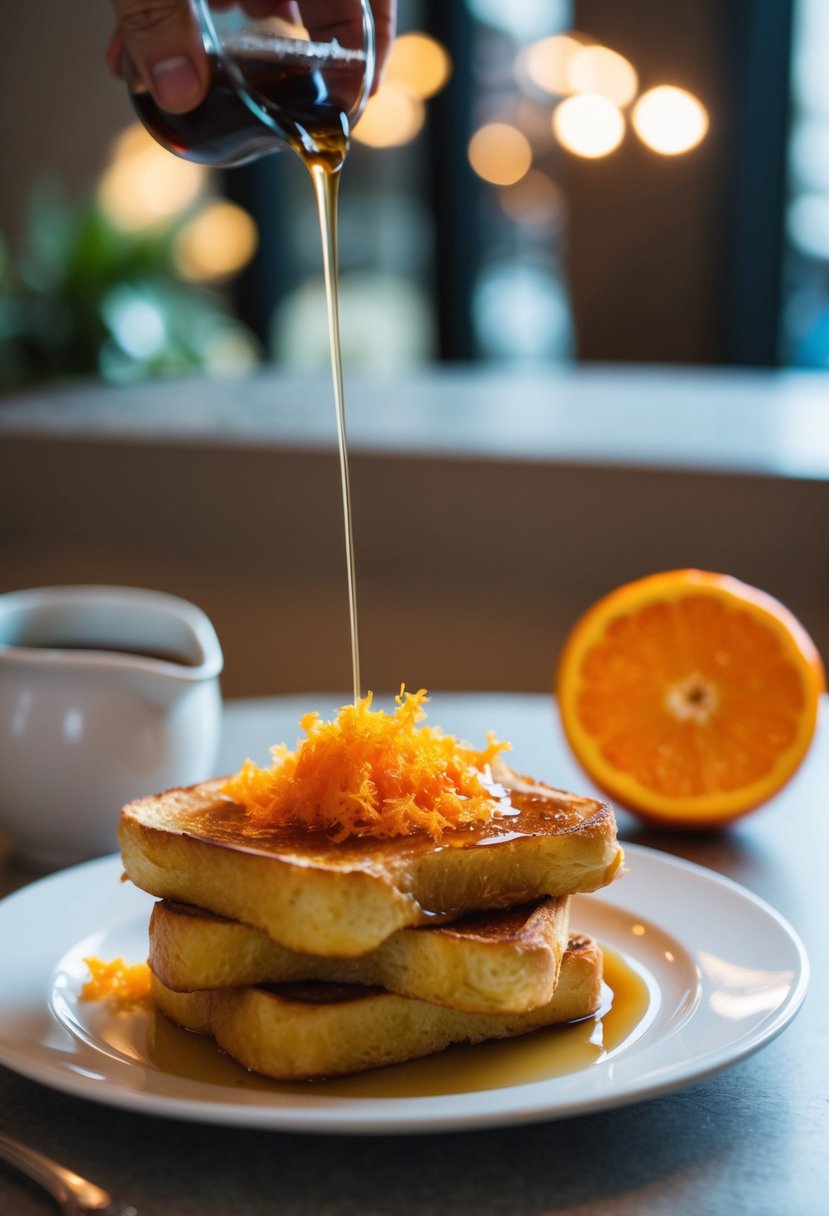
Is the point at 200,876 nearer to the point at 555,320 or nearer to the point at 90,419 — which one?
the point at 90,419

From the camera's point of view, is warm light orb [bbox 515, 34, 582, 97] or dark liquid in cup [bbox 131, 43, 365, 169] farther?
warm light orb [bbox 515, 34, 582, 97]

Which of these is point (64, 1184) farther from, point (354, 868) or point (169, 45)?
point (169, 45)

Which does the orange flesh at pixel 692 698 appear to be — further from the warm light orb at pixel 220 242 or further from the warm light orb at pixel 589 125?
the warm light orb at pixel 220 242

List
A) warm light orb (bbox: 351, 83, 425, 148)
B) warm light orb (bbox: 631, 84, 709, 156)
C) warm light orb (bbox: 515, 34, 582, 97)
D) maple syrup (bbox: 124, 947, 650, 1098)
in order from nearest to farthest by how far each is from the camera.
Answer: maple syrup (bbox: 124, 947, 650, 1098), warm light orb (bbox: 631, 84, 709, 156), warm light orb (bbox: 515, 34, 582, 97), warm light orb (bbox: 351, 83, 425, 148)

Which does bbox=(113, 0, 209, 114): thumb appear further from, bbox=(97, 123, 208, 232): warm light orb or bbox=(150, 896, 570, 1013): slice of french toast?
bbox=(97, 123, 208, 232): warm light orb

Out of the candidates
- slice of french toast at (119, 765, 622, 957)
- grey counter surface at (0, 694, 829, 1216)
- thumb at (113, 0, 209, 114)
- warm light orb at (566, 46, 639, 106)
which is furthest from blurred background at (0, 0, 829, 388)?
grey counter surface at (0, 694, 829, 1216)

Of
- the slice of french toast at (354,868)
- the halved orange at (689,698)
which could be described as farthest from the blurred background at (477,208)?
the slice of french toast at (354,868)
